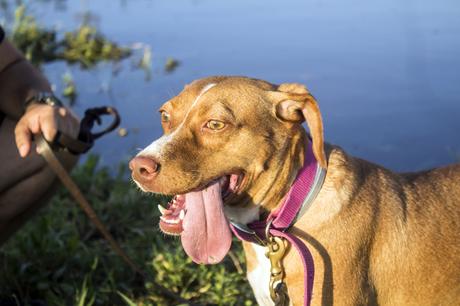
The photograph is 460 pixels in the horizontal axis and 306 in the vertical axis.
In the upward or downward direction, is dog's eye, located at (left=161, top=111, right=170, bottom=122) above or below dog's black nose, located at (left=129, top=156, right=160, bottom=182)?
above

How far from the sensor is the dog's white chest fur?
330 cm

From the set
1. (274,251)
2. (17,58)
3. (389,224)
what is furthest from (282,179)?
(17,58)

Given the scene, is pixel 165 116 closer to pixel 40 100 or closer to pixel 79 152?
pixel 79 152

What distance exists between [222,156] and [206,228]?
34 centimetres

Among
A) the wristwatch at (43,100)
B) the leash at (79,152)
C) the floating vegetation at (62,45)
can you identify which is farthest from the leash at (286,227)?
the floating vegetation at (62,45)

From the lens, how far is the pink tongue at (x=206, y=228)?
3092mm

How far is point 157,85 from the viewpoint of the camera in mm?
8281

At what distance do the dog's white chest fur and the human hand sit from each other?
1489 millimetres

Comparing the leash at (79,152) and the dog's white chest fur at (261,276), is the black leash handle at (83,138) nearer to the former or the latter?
the leash at (79,152)

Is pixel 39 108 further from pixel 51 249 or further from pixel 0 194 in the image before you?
pixel 51 249

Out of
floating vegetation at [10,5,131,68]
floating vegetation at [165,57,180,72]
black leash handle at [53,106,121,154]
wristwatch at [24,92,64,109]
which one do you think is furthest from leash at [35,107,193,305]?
floating vegetation at [10,5,131,68]

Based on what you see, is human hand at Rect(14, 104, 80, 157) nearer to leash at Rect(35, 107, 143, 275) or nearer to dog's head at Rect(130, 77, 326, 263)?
leash at Rect(35, 107, 143, 275)

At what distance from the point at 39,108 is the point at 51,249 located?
99 cm

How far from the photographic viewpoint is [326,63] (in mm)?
8375
